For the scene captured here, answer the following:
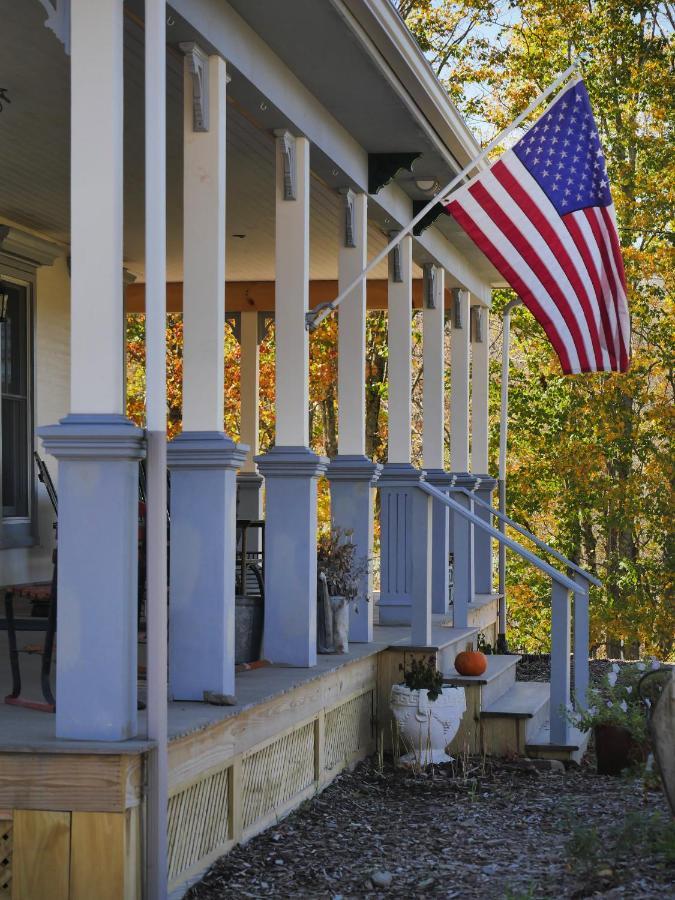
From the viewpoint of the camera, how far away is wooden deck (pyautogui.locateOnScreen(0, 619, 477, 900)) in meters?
4.09

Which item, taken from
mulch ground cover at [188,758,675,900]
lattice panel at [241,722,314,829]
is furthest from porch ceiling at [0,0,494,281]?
mulch ground cover at [188,758,675,900]

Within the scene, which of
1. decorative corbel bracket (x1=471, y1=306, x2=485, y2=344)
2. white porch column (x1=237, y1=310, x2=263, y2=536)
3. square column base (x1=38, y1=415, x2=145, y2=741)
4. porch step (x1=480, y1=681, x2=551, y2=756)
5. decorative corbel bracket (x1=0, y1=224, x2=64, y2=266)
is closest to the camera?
square column base (x1=38, y1=415, x2=145, y2=741)

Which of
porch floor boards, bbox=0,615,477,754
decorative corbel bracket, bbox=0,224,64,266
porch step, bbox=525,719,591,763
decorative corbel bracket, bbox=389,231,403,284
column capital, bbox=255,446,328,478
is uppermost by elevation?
decorative corbel bracket, bbox=0,224,64,266

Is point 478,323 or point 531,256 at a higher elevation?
point 478,323

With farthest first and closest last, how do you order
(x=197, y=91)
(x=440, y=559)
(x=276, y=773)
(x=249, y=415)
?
1. (x=249, y=415)
2. (x=440, y=559)
3. (x=276, y=773)
4. (x=197, y=91)

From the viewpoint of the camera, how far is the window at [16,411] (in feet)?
32.3

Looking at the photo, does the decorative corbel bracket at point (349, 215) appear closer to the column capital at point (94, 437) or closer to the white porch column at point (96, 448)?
the white porch column at point (96, 448)

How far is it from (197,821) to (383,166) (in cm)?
466

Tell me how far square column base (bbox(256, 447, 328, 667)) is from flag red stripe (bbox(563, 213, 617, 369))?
6.41 feet

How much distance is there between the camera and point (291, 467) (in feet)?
21.5

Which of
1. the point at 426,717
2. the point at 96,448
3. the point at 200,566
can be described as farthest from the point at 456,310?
the point at 96,448

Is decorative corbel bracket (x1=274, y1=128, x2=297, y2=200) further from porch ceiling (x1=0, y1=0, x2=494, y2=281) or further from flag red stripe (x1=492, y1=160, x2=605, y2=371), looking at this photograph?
flag red stripe (x1=492, y1=160, x2=605, y2=371)

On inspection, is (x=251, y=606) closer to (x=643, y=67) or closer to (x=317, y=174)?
(x=317, y=174)

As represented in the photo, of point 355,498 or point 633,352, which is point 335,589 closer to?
point 355,498
